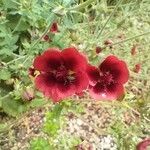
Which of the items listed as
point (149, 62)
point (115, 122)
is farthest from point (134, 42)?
point (115, 122)

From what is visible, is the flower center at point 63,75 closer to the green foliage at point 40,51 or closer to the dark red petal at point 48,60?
the dark red petal at point 48,60

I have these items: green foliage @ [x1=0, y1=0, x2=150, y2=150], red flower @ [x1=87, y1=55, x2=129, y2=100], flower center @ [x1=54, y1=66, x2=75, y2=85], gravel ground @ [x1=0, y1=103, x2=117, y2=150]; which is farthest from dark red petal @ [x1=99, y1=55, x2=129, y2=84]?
gravel ground @ [x1=0, y1=103, x2=117, y2=150]

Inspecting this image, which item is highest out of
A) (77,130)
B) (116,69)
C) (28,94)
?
(116,69)

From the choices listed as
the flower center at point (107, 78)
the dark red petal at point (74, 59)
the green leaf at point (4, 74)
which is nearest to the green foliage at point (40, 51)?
the green leaf at point (4, 74)

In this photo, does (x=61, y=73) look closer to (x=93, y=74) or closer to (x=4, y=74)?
(x=93, y=74)

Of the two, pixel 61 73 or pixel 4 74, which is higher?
pixel 61 73

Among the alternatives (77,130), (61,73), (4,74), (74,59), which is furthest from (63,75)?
(77,130)
